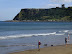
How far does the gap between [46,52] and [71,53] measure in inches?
117

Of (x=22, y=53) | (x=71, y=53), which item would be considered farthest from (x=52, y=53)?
(x=22, y=53)

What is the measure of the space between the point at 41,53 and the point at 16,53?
2.96 meters

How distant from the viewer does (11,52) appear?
20891 millimetres

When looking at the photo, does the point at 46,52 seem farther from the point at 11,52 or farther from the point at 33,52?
the point at 11,52

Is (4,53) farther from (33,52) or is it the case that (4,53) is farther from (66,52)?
(66,52)

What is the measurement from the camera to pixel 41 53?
1997 centimetres

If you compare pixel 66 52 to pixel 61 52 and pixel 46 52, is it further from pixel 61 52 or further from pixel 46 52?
pixel 46 52

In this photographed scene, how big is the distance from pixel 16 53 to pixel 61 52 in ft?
17.8

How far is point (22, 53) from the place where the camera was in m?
20.0

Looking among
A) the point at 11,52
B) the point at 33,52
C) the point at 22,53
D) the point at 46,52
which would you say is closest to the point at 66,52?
the point at 46,52

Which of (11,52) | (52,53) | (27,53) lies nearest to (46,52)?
(52,53)

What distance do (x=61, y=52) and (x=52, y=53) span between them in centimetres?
129

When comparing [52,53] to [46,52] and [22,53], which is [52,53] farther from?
[22,53]

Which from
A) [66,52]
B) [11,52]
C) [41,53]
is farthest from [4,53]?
[66,52]
